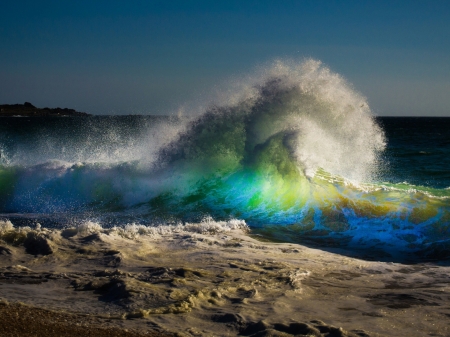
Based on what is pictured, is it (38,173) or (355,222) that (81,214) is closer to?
(38,173)

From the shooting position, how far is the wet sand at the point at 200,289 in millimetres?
4262

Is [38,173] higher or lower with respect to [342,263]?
higher

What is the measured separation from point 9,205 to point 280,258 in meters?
8.30

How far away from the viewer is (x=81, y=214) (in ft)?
34.4

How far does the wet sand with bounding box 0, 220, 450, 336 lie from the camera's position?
14.0 feet

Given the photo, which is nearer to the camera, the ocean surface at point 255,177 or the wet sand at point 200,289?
the wet sand at point 200,289

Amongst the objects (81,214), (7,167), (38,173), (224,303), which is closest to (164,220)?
(81,214)

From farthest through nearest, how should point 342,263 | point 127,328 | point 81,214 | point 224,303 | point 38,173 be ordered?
1. point 38,173
2. point 81,214
3. point 342,263
4. point 224,303
5. point 127,328

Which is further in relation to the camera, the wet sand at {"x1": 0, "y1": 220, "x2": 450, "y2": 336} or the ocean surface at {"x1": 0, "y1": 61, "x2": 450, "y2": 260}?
the ocean surface at {"x1": 0, "y1": 61, "x2": 450, "y2": 260}

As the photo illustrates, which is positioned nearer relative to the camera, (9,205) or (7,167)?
(9,205)

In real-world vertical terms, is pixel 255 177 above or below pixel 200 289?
above

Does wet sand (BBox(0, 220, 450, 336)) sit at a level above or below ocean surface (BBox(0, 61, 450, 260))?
below

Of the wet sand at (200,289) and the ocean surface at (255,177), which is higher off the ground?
the ocean surface at (255,177)

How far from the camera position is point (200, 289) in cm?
516
